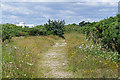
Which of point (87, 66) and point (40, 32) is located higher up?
point (40, 32)

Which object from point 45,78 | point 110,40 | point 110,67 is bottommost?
point 45,78

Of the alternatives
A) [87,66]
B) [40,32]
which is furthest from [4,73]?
[40,32]

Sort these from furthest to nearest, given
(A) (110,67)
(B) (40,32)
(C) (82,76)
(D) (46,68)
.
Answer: (B) (40,32) < (D) (46,68) < (A) (110,67) < (C) (82,76)

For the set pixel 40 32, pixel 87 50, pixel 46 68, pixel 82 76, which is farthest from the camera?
pixel 40 32

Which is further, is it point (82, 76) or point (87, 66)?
point (87, 66)

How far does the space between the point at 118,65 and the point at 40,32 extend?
13.9 meters

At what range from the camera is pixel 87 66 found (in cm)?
547

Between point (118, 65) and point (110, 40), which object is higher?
point (110, 40)

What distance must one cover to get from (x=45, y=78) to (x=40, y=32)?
13.7 meters

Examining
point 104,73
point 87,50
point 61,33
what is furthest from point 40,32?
point 104,73

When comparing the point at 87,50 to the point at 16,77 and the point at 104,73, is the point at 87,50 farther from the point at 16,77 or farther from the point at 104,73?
the point at 16,77

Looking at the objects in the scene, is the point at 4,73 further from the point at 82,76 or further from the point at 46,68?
the point at 82,76

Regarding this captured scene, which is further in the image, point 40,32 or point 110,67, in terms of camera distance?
point 40,32

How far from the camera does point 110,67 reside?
17.0 ft
